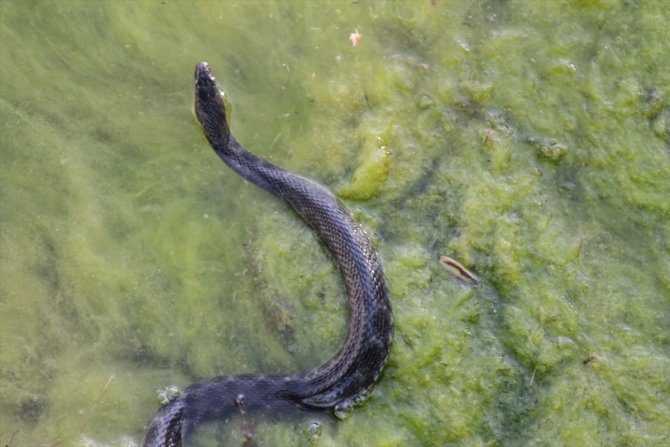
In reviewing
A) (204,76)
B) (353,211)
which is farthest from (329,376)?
(204,76)

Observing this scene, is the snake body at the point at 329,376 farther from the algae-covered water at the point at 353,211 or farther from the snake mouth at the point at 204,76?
the snake mouth at the point at 204,76

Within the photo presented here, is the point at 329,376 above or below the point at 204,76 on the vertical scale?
below

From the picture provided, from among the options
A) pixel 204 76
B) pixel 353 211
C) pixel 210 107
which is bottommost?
pixel 353 211

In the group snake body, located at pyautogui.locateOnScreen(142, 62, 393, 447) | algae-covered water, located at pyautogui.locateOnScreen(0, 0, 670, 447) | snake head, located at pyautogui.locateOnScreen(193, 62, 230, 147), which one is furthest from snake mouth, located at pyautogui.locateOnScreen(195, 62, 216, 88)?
snake body, located at pyautogui.locateOnScreen(142, 62, 393, 447)

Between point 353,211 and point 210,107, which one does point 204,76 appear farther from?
point 353,211

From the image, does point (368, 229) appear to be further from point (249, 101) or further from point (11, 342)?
point (11, 342)

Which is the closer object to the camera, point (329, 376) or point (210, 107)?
point (329, 376)
